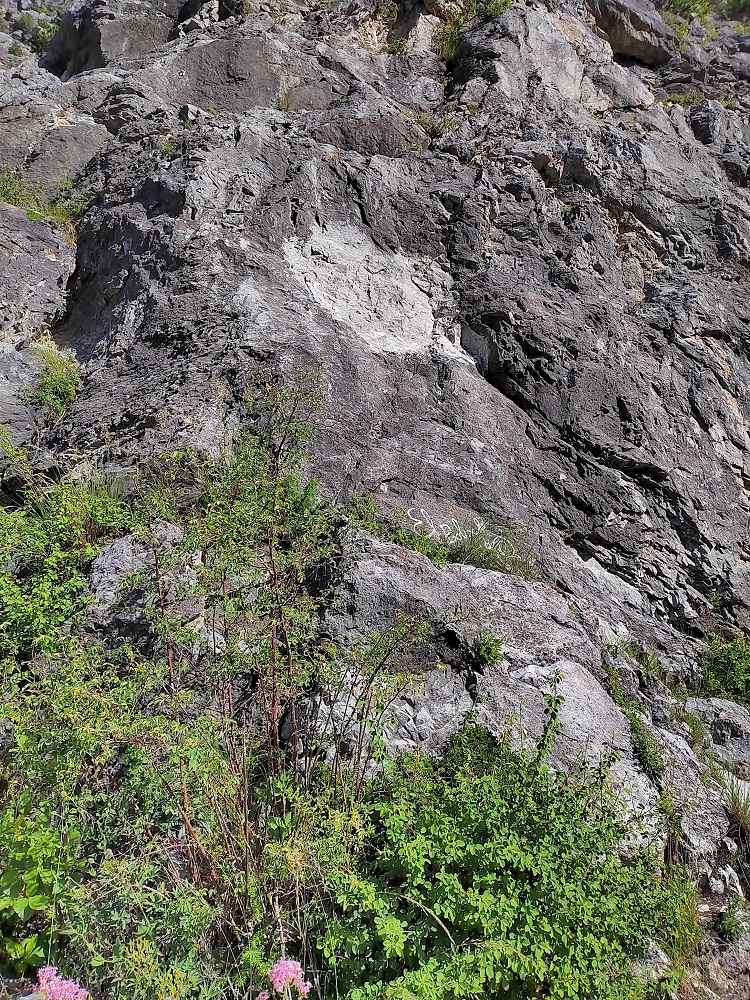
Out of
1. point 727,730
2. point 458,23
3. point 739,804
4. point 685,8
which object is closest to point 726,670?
point 727,730

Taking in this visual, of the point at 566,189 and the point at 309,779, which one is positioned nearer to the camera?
the point at 309,779

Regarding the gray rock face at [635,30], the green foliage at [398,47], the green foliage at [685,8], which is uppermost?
the green foliage at [685,8]

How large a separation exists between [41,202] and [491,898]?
28.1 ft

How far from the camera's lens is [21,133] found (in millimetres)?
8109

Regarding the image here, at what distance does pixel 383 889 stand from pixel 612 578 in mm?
3699

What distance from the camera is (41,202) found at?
7461mm

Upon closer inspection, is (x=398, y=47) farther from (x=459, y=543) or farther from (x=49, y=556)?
(x=49, y=556)

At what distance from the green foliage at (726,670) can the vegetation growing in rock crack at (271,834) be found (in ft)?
6.51

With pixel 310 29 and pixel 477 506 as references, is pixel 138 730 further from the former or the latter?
pixel 310 29

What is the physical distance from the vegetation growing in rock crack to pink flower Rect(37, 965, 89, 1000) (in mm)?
101

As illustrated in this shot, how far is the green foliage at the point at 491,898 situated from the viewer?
228cm

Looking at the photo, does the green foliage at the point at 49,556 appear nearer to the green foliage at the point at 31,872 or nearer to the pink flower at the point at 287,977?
the green foliage at the point at 31,872

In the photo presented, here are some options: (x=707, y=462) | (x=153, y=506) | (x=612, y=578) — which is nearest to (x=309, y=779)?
(x=153, y=506)

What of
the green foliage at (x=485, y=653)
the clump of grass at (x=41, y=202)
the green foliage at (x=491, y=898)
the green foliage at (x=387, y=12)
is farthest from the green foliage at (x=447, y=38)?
the green foliage at (x=491, y=898)
